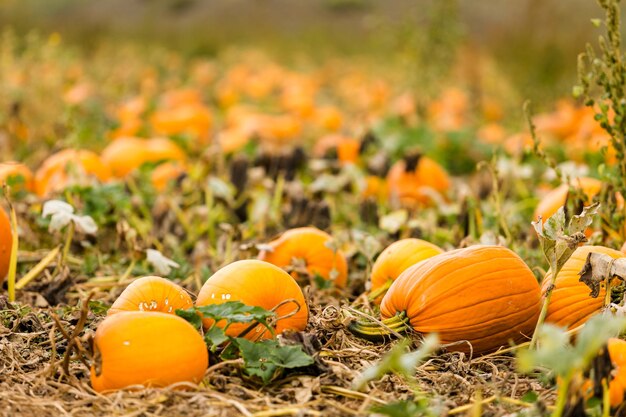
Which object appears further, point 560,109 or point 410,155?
point 560,109

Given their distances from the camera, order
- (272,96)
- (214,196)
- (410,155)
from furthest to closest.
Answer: (272,96), (410,155), (214,196)

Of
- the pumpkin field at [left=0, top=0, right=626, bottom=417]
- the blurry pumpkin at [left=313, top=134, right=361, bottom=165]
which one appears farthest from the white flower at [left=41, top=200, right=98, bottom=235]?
the blurry pumpkin at [left=313, top=134, right=361, bottom=165]

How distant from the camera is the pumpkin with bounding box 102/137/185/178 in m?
5.03

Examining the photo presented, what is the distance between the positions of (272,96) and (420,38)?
243cm

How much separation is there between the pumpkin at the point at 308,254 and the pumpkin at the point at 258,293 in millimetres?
711

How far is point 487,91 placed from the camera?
10500 mm

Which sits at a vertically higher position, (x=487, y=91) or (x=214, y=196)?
(x=214, y=196)

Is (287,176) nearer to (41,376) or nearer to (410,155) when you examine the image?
(410,155)

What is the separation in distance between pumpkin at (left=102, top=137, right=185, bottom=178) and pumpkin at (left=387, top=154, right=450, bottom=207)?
132 centimetres

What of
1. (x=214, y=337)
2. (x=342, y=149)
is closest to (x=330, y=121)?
(x=342, y=149)

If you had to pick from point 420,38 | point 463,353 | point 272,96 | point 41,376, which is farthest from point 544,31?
point 41,376

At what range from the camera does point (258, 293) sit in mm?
2371

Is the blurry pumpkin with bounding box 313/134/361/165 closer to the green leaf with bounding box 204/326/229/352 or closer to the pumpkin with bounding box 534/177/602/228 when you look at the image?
the pumpkin with bounding box 534/177/602/228

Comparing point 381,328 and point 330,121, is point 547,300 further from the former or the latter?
point 330,121
